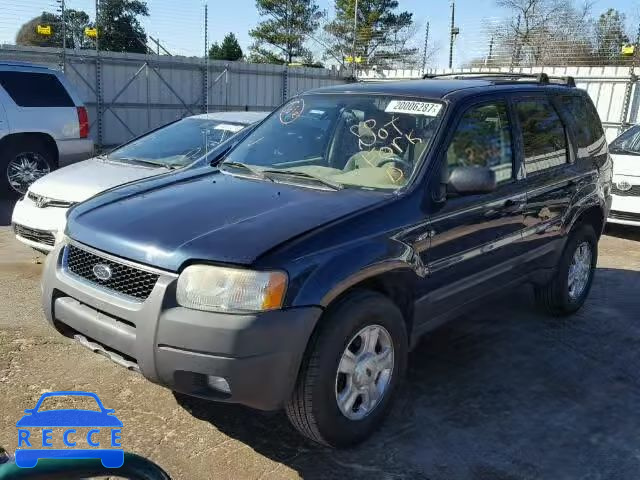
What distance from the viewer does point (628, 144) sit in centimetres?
920

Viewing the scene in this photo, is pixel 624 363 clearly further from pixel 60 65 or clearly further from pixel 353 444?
pixel 60 65

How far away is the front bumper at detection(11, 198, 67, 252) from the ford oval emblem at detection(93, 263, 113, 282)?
265 cm

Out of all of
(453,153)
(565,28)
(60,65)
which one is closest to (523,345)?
(453,153)

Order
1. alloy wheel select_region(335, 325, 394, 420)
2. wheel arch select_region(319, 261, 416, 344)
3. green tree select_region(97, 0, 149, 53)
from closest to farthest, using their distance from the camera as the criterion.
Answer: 1. wheel arch select_region(319, 261, 416, 344)
2. alloy wheel select_region(335, 325, 394, 420)
3. green tree select_region(97, 0, 149, 53)

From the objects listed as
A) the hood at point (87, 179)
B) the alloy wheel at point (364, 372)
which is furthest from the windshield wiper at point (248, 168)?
the hood at point (87, 179)

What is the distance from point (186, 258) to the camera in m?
2.76

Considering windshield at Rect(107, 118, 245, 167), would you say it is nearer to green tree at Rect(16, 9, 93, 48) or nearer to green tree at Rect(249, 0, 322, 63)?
green tree at Rect(16, 9, 93, 48)

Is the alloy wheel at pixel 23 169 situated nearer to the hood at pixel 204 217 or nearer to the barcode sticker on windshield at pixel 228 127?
the barcode sticker on windshield at pixel 228 127

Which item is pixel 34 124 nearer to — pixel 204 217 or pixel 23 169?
pixel 23 169

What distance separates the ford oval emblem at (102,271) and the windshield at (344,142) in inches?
45.0

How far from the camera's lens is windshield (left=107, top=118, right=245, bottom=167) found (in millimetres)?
6316

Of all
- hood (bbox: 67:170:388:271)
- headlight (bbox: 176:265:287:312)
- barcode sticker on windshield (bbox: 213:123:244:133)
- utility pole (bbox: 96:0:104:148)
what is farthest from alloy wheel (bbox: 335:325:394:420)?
utility pole (bbox: 96:0:104:148)

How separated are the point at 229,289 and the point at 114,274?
66 centimetres

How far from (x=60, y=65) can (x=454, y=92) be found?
12.1 metres
